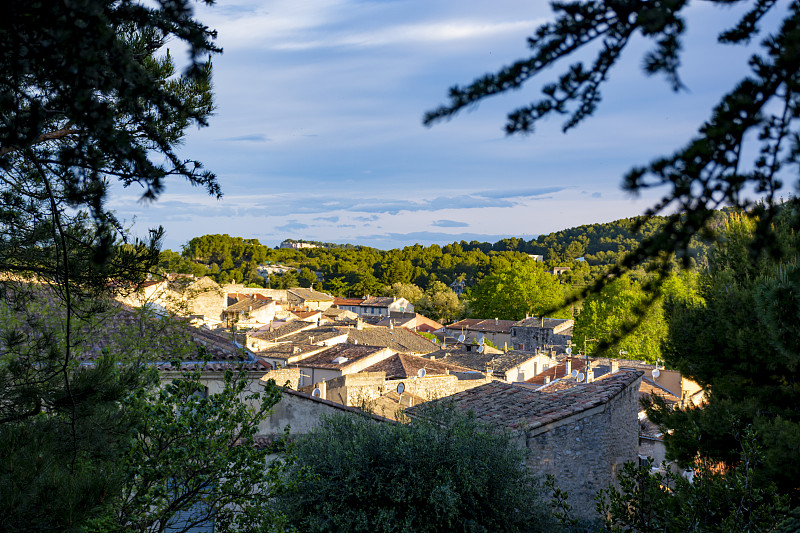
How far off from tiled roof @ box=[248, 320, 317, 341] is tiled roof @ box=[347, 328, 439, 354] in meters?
3.98

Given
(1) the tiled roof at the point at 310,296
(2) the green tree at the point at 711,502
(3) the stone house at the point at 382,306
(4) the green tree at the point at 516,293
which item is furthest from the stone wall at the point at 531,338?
(2) the green tree at the point at 711,502

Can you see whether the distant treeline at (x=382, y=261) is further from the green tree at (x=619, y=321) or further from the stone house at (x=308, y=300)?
the green tree at (x=619, y=321)

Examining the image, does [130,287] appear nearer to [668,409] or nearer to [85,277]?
[85,277]

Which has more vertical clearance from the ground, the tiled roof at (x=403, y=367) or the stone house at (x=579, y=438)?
the stone house at (x=579, y=438)

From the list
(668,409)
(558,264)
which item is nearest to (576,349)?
(668,409)

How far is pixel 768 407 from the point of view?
33.6 ft

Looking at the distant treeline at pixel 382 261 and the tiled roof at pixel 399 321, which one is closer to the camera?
the tiled roof at pixel 399 321

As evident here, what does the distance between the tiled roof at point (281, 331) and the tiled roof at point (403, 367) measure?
475 inches

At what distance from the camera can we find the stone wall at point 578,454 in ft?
32.8

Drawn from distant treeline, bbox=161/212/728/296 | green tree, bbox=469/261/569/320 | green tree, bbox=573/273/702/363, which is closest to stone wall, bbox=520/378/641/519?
green tree, bbox=573/273/702/363

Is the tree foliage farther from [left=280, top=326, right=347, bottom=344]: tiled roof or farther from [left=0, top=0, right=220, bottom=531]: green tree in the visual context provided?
[left=280, top=326, right=347, bottom=344]: tiled roof

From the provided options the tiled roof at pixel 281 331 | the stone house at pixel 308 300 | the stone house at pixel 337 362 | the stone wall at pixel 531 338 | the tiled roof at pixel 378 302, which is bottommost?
the stone wall at pixel 531 338

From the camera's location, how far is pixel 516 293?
6488 centimetres

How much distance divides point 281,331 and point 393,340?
7542 mm
